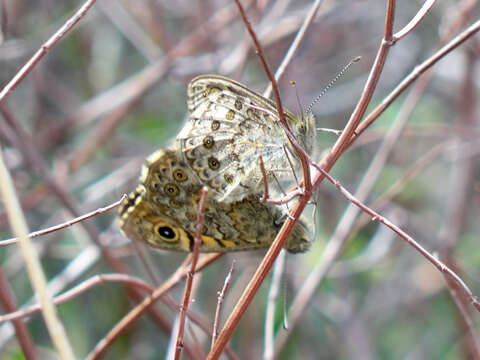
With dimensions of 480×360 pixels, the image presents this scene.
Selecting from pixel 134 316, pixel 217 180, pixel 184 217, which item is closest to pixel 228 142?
pixel 217 180

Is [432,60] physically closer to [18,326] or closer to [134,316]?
[134,316]

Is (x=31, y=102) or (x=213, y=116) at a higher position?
(x=31, y=102)

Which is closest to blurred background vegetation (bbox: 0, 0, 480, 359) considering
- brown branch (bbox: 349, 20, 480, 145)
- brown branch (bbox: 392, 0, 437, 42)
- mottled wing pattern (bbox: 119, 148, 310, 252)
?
mottled wing pattern (bbox: 119, 148, 310, 252)

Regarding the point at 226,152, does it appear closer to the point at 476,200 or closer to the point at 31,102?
the point at 31,102

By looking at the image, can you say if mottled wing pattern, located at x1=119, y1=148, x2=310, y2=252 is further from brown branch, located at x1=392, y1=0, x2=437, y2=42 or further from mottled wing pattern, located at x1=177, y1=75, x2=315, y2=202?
brown branch, located at x1=392, y1=0, x2=437, y2=42

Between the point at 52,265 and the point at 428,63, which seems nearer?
the point at 428,63

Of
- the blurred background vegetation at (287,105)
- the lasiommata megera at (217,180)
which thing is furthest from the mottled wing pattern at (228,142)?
the blurred background vegetation at (287,105)

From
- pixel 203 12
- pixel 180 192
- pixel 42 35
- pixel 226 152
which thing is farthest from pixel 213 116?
pixel 42 35
